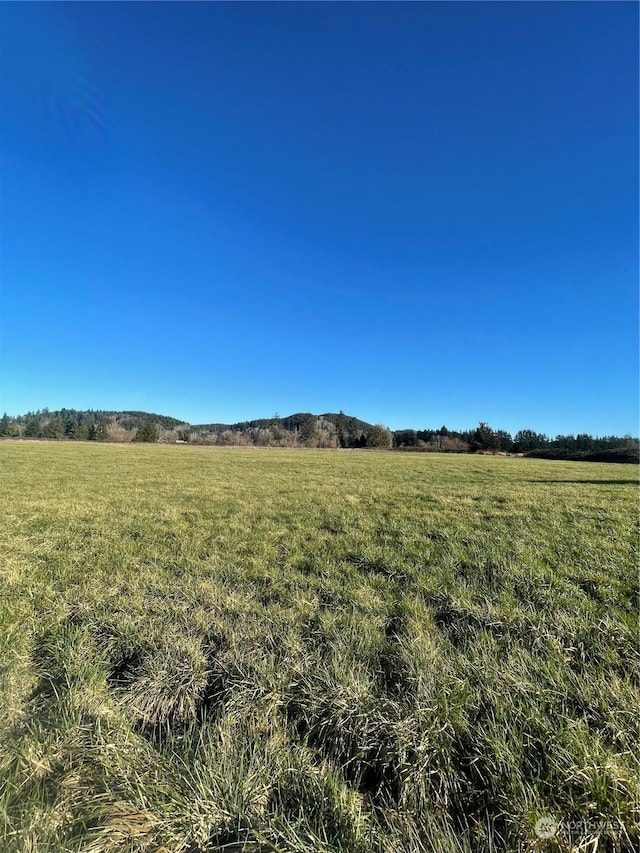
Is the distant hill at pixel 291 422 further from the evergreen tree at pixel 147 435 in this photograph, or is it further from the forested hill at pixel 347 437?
the evergreen tree at pixel 147 435

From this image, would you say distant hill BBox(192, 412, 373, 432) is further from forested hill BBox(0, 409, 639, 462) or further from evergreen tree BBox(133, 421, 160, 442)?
evergreen tree BBox(133, 421, 160, 442)

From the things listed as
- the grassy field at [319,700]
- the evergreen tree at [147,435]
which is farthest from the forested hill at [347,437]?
the grassy field at [319,700]

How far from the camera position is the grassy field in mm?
1828

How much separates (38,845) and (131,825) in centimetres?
42

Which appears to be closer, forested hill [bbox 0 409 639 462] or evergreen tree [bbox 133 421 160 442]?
forested hill [bbox 0 409 639 462]

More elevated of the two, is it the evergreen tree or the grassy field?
the evergreen tree

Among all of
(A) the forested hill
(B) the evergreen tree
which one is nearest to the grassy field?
(A) the forested hill

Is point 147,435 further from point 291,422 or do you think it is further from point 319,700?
point 319,700

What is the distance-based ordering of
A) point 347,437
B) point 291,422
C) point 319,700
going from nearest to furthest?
point 319,700, point 347,437, point 291,422

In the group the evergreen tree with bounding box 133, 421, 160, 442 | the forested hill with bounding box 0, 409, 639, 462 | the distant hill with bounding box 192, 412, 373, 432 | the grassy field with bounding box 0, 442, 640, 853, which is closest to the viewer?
the grassy field with bounding box 0, 442, 640, 853

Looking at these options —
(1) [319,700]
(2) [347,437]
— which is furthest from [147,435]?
(1) [319,700]

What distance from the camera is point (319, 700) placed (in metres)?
2.67

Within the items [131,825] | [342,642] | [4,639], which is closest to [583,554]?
[342,642]

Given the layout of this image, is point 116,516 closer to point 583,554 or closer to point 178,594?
point 178,594
